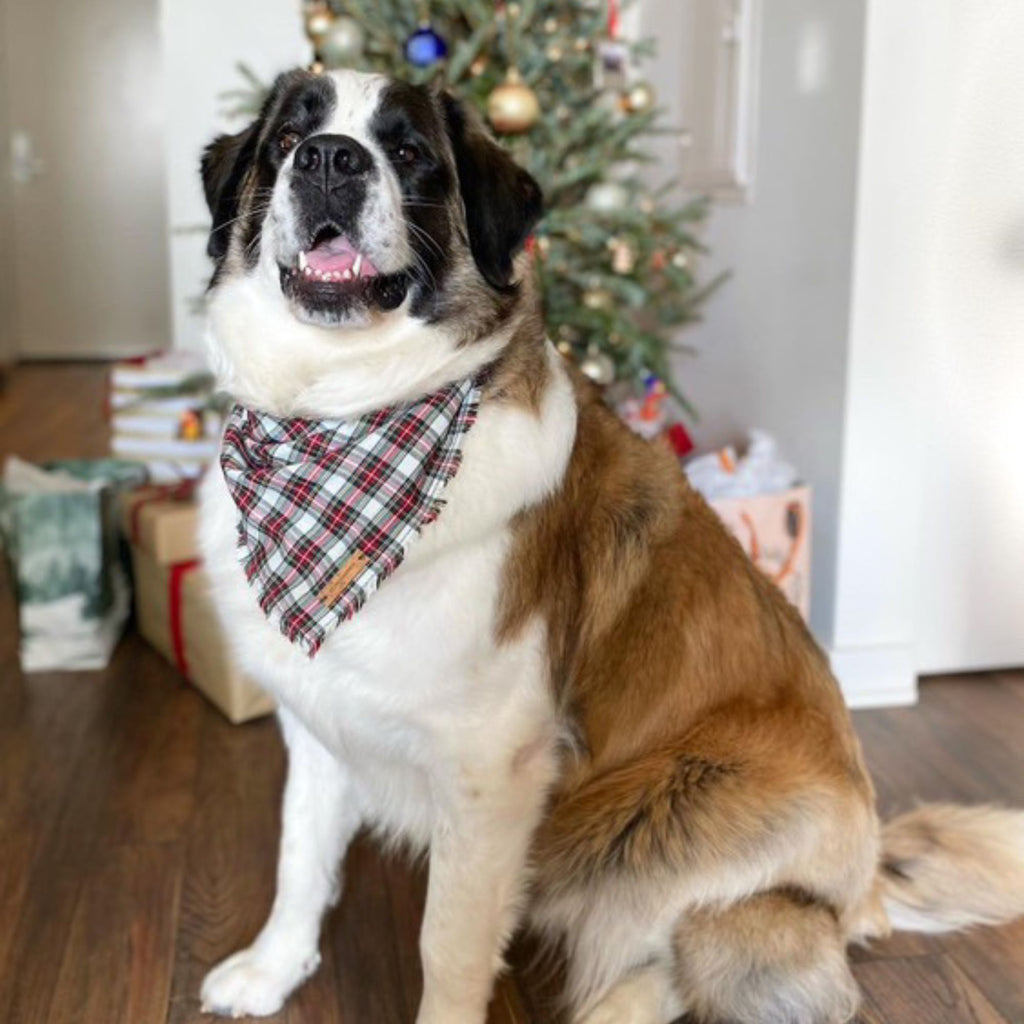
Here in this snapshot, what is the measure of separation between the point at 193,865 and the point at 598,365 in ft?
5.63

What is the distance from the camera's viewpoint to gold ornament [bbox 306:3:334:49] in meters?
3.09

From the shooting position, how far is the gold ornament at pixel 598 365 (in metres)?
3.23

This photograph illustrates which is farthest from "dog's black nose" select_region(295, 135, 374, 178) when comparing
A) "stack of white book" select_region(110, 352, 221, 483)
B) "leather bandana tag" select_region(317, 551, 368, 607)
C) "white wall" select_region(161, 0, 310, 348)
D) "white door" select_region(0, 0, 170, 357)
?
"white door" select_region(0, 0, 170, 357)

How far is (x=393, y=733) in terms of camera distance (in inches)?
56.7

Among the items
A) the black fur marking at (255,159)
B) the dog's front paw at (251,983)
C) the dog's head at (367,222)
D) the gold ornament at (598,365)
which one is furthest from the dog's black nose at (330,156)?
the gold ornament at (598,365)

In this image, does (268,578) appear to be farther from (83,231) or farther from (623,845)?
(83,231)

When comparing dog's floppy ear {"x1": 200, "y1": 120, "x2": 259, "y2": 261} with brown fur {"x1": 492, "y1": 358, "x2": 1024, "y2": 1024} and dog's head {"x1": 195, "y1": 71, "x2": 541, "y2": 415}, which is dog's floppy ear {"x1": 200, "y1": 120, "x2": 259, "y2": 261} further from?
brown fur {"x1": 492, "y1": 358, "x2": 1024, "y2": 1024}

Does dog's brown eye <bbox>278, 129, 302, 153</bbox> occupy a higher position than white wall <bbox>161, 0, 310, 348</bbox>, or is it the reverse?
white wall <bbox>161, 0, 310, 348</bbox>

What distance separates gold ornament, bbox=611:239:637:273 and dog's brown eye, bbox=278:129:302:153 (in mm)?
1797

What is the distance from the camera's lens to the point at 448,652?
4.60 ft

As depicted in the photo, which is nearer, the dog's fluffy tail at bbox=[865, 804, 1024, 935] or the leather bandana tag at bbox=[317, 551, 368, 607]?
the leather bandana tag at bbox=[317, 551, 368, 607]

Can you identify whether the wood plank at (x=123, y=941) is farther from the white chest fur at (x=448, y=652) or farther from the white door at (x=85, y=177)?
the white door at (x=85, y=177)

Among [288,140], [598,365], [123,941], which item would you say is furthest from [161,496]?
[288,140]

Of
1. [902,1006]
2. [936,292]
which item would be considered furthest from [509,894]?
[936,292]
